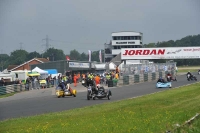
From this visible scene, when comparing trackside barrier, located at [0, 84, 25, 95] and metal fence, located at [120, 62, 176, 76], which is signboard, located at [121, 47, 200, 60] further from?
trackside barrier, located at [0, 84, 25, 95]

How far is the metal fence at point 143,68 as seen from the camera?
5182 cm

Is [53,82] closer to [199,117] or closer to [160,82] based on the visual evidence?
[160,82]

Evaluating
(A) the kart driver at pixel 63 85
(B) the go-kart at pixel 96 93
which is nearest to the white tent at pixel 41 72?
(A) the kart driver at pixel 63 85

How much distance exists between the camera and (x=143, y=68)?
57.6 metres

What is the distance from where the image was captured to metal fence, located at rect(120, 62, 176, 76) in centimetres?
5182

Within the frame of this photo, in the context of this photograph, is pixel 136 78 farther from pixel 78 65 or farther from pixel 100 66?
pixel 100 66

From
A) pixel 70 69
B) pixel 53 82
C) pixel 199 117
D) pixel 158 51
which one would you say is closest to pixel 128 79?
pixel 53 82

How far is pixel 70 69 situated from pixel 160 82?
30.8 metres

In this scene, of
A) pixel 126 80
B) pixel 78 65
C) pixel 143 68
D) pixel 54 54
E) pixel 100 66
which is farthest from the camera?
pixel 54 54

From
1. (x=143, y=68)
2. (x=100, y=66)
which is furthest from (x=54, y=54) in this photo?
(x=143, y=68)

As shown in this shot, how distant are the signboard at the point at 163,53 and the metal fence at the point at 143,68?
3625 mm

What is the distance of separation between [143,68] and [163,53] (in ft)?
69.5

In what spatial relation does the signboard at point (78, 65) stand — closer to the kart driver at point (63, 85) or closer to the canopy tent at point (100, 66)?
the canopy tent at point (100, 66)

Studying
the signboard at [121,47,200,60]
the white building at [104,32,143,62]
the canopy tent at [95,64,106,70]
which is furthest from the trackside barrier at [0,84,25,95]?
the white building at [104,32,143,62]
